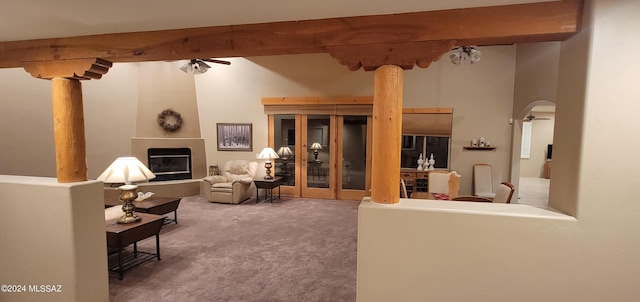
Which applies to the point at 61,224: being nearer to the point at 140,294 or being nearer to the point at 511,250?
the point at 140,294

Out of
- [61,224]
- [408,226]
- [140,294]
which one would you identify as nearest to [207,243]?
[140,294]

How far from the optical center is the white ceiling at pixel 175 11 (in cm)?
166

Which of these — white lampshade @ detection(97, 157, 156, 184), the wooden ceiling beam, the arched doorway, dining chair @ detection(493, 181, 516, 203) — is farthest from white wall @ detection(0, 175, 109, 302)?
the arched doorway

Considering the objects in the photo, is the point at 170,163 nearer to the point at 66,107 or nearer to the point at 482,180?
the point at 66,107

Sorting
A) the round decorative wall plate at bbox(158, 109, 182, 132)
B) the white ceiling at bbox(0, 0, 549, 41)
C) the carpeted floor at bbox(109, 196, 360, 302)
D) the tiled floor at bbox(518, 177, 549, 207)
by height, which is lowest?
the carpeted floor at bbox(109, 196, 360, 302)

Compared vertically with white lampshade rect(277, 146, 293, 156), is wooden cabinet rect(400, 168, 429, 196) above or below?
below

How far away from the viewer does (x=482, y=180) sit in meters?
6.08

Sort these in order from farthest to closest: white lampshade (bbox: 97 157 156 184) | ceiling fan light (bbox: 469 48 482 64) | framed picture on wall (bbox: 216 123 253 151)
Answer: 1. framed picture on wall (bbox: 216 123 253 151)
2. ceiling fan light (bbox: 469 48 482 64)
3. white lampshade (bbox: 97 157 156 184)

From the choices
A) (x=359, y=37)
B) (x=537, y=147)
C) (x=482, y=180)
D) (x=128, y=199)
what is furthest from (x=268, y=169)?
(x=537, y=147)

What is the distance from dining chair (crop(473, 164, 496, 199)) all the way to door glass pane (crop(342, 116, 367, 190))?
239 cm

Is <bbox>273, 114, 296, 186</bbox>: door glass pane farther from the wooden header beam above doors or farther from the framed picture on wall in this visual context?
the wooden header beam above doors

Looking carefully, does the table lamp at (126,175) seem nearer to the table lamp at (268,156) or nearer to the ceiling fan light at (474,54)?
the table lamp at (268,156)

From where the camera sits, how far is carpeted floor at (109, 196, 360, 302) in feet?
8.94

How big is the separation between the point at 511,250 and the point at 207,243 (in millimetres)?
3590
